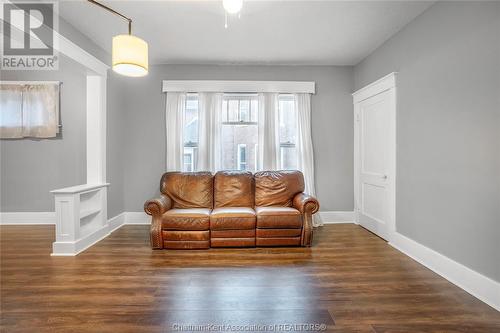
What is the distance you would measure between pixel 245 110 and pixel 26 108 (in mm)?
3848

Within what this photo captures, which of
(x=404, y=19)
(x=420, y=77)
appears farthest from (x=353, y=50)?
(x=420, y=77)

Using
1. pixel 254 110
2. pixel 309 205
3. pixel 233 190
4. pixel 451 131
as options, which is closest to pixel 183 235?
pixel 233 190

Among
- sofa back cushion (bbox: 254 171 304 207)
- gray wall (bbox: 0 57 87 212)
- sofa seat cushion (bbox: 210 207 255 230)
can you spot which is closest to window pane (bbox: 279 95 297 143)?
sofa back cushion (bbox: 254 171 304 207)

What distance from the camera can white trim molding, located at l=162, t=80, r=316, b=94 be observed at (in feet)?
15.2

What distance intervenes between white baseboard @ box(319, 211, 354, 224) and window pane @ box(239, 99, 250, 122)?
85.6 inches

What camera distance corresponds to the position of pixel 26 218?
4742mm

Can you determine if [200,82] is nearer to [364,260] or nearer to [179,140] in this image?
[179,140]

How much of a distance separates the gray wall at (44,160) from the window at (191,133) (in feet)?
5.87

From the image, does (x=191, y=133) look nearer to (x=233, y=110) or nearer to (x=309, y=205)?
(x=233, y=110)

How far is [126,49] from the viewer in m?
1.95

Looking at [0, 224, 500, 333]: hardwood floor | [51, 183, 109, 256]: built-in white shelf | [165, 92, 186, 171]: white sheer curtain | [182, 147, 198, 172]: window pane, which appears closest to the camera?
[0, 224, 500, 333]: hardwood floor

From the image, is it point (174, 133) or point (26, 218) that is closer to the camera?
point (174, 133)

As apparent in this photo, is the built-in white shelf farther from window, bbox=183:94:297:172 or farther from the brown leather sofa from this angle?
window, bbox=183:94:297:172

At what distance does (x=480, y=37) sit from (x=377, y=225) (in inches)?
104
